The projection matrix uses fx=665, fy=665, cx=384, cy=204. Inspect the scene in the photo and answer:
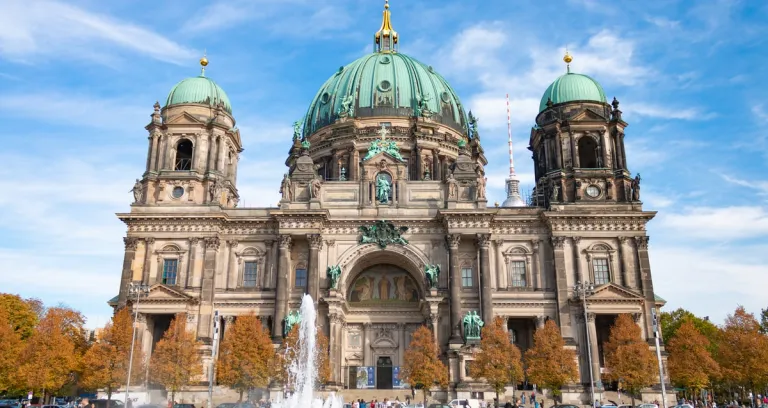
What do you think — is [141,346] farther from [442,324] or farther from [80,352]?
[442,324]

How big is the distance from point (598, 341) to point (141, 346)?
3441 cm

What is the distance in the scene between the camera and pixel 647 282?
164 ft

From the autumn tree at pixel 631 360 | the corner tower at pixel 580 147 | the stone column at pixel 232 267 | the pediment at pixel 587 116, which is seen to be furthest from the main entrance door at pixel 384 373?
the pediment at pixel 587 116

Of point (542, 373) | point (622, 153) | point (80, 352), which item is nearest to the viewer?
point (542, 373)

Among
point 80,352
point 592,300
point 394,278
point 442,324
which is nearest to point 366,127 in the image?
point 394,278

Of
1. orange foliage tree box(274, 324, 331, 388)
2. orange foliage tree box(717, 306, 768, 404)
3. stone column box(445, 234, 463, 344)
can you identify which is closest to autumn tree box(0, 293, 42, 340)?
orange foliage tree box(274, 324, 331, 388)

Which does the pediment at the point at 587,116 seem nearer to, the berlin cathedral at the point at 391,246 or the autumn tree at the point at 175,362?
the berlin cathedral at the point at 391,246

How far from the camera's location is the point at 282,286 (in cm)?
5012

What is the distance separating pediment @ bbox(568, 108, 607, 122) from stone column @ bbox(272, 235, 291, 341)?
25.3m

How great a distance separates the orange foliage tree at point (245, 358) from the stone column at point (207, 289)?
3.93 m

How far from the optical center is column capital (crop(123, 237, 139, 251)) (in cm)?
5153

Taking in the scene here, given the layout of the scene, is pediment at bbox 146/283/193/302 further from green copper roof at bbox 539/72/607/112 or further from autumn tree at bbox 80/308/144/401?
green copper roof at bbox 539/72/607/112

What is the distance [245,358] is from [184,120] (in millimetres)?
21358

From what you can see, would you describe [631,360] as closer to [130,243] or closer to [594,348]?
[594,348]
